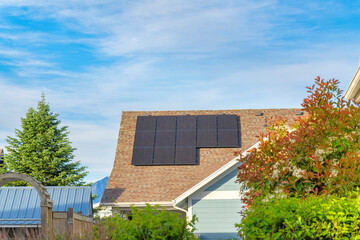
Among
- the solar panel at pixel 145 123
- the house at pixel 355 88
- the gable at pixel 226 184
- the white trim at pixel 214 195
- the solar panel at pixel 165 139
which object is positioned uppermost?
the solar panel at pixel 145 123

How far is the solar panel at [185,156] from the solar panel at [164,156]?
0.77 ft

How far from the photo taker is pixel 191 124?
77.6 ft

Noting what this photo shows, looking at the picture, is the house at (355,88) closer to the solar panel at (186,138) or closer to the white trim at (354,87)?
the white trim at (354,87)

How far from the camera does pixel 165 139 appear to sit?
22.8m

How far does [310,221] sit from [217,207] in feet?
37.0

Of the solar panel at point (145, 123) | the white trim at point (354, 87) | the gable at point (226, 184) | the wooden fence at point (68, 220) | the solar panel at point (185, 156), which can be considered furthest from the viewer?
the solar panel at point (145, 123)

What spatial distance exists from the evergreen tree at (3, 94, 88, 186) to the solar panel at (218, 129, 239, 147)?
1095 centimetres

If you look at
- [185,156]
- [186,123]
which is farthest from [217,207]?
[186,123]

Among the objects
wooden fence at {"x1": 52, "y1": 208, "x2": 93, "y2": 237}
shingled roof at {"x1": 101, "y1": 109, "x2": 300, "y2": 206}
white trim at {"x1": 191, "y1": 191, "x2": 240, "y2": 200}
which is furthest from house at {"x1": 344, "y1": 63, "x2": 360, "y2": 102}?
wooden fence at {"x1": 52, "y1": 208, "x2": 93, "y2": 237}

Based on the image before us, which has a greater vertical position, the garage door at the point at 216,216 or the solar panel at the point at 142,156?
the solar panel at the point at 142,156

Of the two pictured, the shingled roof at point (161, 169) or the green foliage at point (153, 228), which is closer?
the green foliage at point (153, 228)

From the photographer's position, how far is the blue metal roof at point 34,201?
1662 cm

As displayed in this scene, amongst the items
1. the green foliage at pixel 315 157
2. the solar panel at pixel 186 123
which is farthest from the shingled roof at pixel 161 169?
the green foliage at pixel 315 157

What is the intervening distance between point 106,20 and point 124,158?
7166mm
